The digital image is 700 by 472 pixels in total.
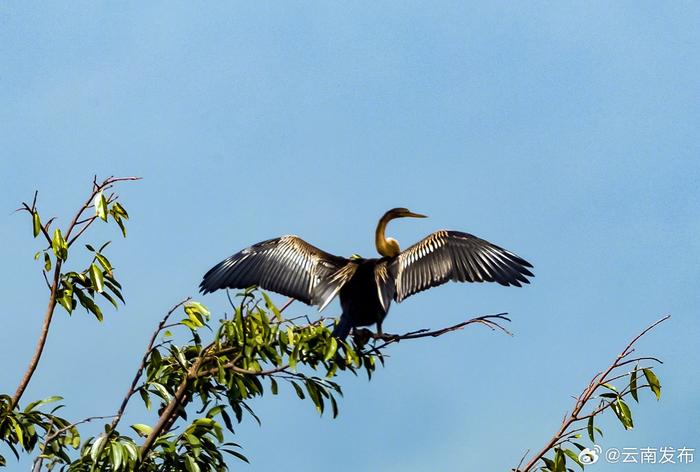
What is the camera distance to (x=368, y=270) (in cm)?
695

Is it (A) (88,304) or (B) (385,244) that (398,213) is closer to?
(B) (385,244)

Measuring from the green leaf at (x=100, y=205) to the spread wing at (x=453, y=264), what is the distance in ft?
6.09

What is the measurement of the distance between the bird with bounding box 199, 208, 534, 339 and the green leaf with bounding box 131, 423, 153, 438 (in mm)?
1337

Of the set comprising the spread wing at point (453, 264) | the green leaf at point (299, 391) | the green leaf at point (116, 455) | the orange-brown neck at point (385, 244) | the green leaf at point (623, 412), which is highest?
Answer: the orange-brown neck at point (385, 244)

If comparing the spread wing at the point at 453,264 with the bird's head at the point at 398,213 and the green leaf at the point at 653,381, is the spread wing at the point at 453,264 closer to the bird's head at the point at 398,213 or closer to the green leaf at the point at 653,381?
the bird's head at the point at 398,213

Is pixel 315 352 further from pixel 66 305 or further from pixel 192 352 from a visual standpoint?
pixel 66 305

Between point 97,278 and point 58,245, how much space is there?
0.95 ft

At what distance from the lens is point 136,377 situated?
5965 mm

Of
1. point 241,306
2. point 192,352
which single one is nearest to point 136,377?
point 192,352

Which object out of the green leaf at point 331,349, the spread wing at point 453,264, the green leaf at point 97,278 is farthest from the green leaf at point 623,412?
the green leaf at point 97,278

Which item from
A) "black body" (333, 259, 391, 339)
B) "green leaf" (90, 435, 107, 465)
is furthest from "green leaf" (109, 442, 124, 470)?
"black body" (333, 259, 391, 339)

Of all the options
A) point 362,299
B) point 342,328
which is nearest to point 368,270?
point 362,299

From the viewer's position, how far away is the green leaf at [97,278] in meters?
6.32

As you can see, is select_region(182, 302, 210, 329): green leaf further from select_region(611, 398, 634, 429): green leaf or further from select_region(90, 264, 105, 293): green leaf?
select_region(611, 398, 634, 429): green leaf
